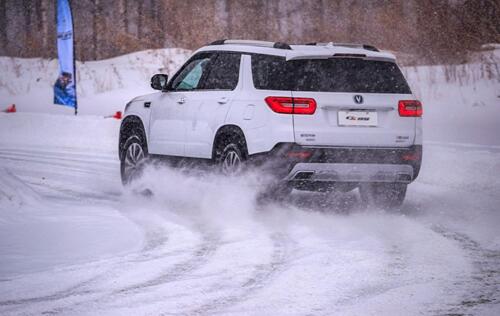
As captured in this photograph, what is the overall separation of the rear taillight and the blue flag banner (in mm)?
13792

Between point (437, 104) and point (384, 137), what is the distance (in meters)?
11.6

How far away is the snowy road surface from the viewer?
531cm

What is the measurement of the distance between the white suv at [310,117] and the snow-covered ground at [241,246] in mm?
386

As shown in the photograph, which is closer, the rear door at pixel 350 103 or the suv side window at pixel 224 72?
the rear door at pixel 350 103

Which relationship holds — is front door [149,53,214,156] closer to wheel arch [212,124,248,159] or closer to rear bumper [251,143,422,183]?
wheel arch [212,124,248,159]

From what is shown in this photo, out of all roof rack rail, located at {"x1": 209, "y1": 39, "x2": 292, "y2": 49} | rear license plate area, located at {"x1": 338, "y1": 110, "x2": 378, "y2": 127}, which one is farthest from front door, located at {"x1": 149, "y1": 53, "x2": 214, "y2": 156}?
rear license plate area, located at {"x1": 338, "y1": 110, "x2": 378, "y2": 127}

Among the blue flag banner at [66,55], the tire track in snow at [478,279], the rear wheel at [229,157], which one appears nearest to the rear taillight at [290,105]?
the rear wheel at [229,157]

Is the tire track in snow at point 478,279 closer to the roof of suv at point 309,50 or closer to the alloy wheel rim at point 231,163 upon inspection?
the roof of suv at point 309,50

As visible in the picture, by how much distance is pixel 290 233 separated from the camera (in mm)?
7945

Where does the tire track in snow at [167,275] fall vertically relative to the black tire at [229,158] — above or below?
below

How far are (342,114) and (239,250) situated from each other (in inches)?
92.3

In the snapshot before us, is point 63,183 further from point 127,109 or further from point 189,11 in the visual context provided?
point 189,11

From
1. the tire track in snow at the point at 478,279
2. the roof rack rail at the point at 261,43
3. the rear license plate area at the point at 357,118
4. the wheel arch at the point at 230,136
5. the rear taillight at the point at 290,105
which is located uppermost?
the roof rack rail at the point at 261,43

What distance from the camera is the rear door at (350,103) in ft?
28.5
